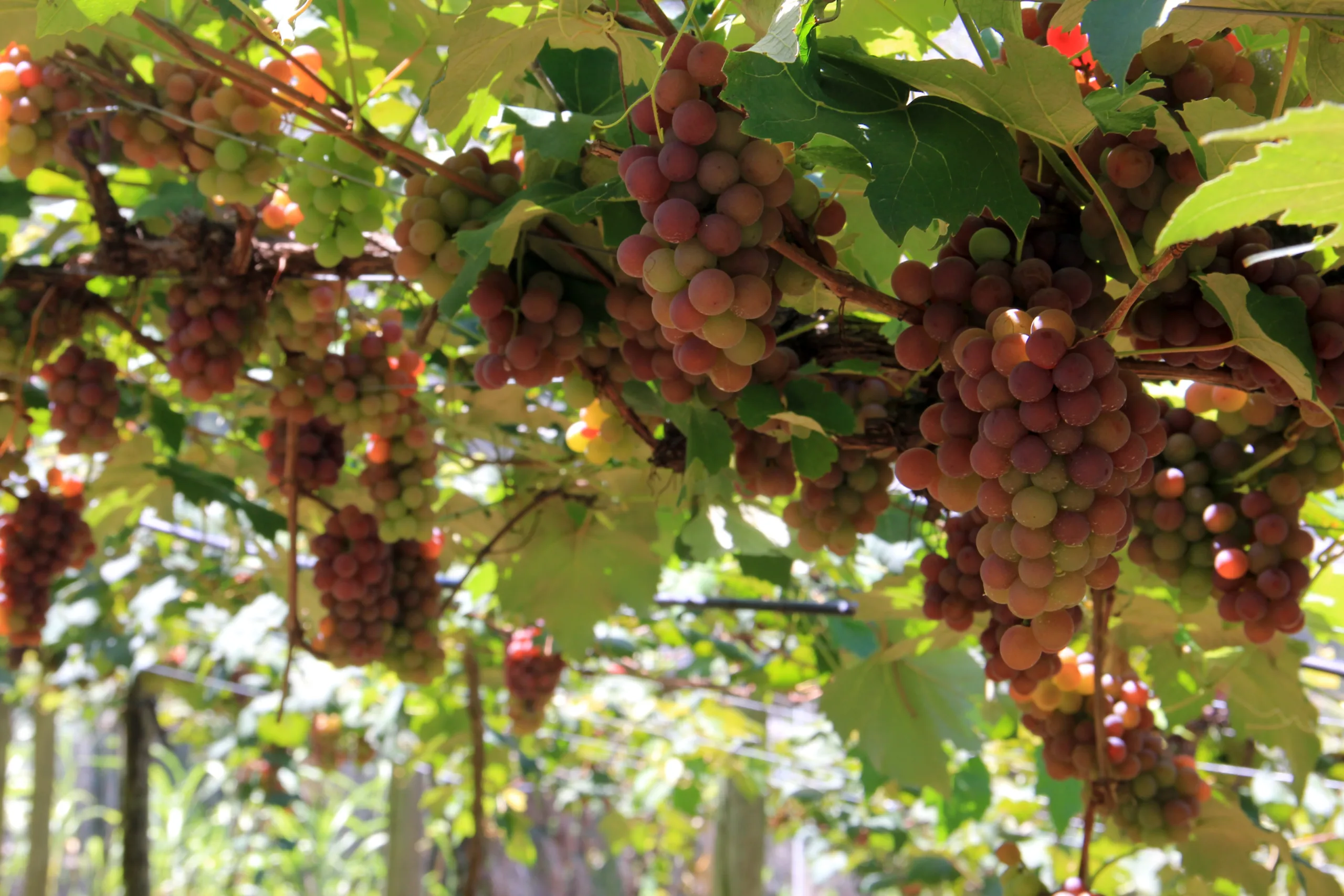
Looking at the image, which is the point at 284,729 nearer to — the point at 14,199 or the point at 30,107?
the point at 14,199

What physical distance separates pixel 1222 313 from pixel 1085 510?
17 cm

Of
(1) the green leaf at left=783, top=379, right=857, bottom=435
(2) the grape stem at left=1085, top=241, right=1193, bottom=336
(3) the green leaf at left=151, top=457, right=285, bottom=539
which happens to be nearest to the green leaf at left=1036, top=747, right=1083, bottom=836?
(1) the green leaf at left=783, top=379, right=857, bottom=435

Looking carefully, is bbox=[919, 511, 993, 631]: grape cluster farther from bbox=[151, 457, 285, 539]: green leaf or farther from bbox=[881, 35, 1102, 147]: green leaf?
bbox=[151, 457, 285, 539]: green leaf

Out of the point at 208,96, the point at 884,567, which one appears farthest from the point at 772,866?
the point at 208,96

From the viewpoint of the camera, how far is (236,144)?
1120mm

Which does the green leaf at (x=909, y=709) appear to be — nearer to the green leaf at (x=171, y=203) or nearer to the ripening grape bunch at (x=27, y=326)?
the green leaf at (x=171, y=203)

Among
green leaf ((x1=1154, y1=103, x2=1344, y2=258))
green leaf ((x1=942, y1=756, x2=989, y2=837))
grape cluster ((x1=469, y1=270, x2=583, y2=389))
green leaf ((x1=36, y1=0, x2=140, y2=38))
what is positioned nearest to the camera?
green leaf ((x1=1154, y1=103, x2=1344, y2=258))

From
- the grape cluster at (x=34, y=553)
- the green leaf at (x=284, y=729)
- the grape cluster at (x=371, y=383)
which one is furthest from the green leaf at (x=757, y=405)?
the green leaf at (x=284, y=729)

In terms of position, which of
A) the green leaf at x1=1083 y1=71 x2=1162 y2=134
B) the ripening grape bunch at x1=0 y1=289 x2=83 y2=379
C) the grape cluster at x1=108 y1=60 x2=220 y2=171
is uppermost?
the grape cluster at x1=108 y1=60 x2=220 y2=171

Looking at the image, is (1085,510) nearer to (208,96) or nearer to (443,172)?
(443,172)

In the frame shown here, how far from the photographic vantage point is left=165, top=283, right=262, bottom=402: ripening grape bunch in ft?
4.31

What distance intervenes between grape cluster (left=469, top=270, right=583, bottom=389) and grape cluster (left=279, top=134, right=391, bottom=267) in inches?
9.9

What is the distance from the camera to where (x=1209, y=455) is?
101cm

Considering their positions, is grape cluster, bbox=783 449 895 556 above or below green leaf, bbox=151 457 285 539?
below
